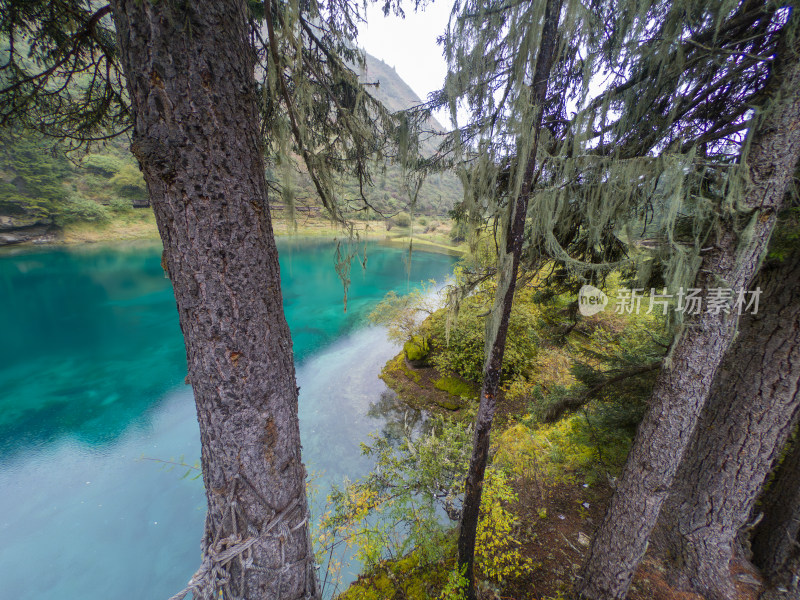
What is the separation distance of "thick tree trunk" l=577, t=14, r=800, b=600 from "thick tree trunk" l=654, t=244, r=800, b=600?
76 centimetres

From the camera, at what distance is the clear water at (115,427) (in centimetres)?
469

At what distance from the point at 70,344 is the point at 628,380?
1705cm

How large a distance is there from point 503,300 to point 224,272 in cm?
160

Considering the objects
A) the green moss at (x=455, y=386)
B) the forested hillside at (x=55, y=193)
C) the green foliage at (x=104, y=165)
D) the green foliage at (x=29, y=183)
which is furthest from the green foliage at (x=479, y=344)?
the green foliage at (x=104, y=165)

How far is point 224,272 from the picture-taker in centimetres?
122

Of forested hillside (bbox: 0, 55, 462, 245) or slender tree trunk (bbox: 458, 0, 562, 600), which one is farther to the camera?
forested hillside (bbox: 0, 55, 462, 245)

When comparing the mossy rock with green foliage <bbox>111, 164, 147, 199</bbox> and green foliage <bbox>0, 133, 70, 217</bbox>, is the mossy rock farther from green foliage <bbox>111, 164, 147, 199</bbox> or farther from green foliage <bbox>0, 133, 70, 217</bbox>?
green foliage <bbox>111, 164, 147, 199</bbox>

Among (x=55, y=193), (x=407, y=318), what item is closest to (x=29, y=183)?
(x=55, y=193)

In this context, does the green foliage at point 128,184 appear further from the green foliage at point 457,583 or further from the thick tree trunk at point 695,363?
the thick tree trunk at point 695,363

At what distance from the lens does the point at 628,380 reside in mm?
3525

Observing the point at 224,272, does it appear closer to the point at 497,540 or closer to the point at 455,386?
the point at 497,540

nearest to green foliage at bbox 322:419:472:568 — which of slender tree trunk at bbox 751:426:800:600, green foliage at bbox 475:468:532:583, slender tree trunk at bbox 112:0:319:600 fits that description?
green foliage at bbox 475:468:532:583

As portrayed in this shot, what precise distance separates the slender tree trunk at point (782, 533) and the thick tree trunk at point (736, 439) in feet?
0.83

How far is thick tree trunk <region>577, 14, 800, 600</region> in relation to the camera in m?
1.61
